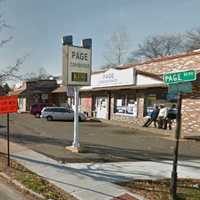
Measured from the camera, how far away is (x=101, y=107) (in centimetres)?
3706

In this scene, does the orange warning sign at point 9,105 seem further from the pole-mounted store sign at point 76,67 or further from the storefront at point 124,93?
the storefront at point 124,93

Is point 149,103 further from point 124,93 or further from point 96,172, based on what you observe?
point 96,172

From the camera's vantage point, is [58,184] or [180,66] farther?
[180,66]

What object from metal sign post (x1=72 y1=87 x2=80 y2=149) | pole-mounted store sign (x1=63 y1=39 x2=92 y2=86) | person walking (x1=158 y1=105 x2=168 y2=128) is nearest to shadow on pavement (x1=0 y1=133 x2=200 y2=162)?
metal sign post (x1=72 y1=87 x2=80 y2=149)

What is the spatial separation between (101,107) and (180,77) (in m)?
29.4

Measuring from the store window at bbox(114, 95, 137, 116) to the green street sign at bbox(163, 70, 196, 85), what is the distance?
74.2 ft

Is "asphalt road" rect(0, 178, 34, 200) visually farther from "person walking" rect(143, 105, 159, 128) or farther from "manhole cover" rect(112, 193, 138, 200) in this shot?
"person walking" rect(143, 105, 159, 128)

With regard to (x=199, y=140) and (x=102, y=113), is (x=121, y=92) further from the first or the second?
(x=199, y=140)

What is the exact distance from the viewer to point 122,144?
1738cm

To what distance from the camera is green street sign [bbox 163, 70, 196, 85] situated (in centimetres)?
749

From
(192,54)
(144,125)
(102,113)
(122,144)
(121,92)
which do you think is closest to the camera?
(122,144)

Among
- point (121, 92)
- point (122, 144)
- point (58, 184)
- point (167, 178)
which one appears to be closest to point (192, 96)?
point (122, 144)

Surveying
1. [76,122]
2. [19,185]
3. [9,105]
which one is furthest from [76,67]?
[19,185]

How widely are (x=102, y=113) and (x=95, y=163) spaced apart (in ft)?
81.1
